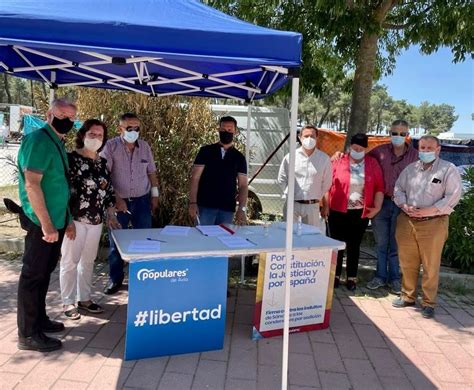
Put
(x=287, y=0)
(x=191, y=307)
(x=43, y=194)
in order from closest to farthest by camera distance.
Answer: (x=43, y=194) < (x=191, y=307) < (x=287, y=0)

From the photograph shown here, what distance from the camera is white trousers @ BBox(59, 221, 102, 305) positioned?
3549 mm

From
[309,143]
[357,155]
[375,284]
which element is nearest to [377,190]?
[357,155]

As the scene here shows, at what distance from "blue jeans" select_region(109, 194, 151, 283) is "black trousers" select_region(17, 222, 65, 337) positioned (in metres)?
1.13

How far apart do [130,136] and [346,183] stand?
7.42 ft

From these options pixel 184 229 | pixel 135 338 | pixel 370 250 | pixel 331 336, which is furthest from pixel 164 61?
pixel 370 250

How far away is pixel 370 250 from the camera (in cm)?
641

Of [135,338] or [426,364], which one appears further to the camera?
[426,364]

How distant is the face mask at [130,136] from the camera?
4090 mm

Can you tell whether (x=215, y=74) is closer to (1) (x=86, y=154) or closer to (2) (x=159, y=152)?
(1) (x=86, y=154)

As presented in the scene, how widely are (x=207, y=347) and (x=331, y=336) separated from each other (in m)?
1.11

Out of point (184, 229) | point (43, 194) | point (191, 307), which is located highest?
point (43, 194)

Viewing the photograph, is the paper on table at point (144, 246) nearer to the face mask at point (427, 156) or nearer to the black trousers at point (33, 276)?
the black trousers at point (33, 276)

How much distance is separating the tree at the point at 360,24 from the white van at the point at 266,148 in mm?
1090

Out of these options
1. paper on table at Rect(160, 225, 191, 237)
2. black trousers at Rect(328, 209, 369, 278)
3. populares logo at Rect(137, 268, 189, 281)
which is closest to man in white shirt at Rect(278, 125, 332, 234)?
black trousers at Rect(328, 209, 369, 278)
